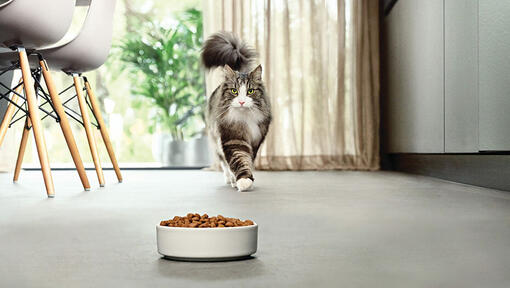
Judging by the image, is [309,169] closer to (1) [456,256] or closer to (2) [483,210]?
(2) [483,210]

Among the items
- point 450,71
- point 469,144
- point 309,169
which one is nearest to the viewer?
point 469,144

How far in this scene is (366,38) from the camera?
4457 mm

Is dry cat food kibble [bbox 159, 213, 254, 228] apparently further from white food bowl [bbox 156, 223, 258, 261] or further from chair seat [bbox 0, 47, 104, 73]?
chair seat [bbox 0, 47, 104, 73]

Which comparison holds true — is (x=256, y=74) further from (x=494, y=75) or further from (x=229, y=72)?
(x=494, y=75)

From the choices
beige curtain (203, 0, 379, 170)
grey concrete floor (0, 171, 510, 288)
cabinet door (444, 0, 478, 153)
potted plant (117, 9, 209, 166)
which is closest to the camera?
grey concrete floor (0, 171, 510, 288)

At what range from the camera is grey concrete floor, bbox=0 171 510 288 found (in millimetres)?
823

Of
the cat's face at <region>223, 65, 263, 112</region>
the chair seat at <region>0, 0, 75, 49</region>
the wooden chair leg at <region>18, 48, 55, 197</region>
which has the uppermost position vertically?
the chair seat at <region>0, 0, 75, 49</region>

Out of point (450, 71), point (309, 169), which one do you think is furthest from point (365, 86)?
point (450, 71)

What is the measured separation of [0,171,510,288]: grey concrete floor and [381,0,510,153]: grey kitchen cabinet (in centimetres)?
42

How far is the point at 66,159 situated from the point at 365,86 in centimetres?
282

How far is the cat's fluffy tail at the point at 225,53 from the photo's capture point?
303cm

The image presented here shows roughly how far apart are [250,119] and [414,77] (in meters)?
1.33

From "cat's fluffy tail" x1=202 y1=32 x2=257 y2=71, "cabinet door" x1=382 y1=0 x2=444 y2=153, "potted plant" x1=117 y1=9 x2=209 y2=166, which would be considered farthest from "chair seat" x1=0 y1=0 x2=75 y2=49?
"potted plant" x1=117 y1=9 x2=209 y2=166

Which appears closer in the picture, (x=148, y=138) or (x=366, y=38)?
(x=366, y=38)
